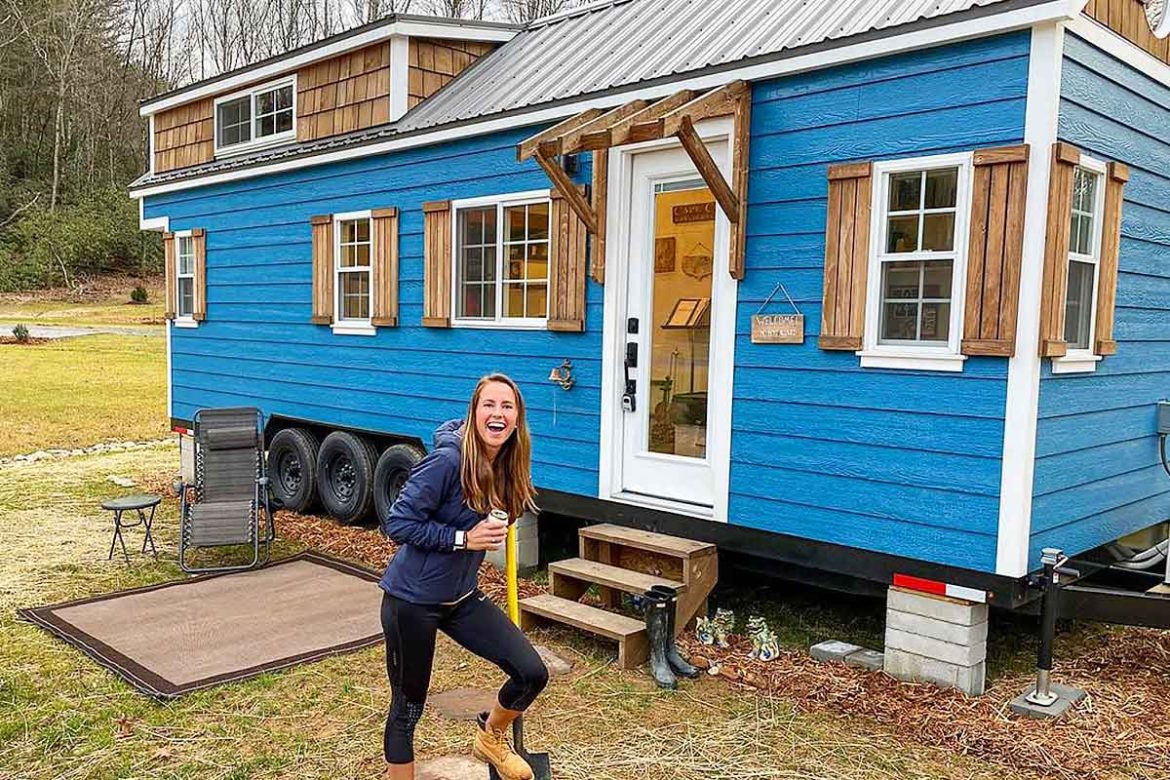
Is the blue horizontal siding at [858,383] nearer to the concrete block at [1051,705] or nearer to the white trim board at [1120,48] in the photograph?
the white trim board at [1120,48]

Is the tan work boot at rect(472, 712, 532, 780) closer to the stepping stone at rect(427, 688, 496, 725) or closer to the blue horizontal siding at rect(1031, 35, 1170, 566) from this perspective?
the stepping stone at rect(427, 688, 496, 725)

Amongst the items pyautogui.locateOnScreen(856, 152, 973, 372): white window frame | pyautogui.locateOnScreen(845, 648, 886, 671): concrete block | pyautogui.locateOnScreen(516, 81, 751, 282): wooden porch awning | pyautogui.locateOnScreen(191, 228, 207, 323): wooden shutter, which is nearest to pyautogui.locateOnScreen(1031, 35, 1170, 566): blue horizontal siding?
pyautogui.locateOnScreen(856, 152, 973, 372): white window frame

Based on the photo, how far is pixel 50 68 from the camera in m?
36.1

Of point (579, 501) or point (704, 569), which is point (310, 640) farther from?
point (704, 569)

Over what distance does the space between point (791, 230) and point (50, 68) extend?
3946cm

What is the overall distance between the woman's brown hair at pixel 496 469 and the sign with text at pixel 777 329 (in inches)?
83.1

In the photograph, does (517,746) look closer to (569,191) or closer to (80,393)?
(569,191)

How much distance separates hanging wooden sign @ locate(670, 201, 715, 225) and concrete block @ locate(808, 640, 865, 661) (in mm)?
2417

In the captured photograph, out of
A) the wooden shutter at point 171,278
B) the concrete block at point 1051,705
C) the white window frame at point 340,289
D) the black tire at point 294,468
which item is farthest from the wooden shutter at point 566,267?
the wooden shutter at point 171,278

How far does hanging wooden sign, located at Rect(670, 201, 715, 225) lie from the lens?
5461 mm

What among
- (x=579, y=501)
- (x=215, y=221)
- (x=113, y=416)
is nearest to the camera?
(x=579, y=501)

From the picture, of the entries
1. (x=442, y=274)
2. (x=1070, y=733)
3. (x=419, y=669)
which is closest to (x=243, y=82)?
(x=442, y=274)

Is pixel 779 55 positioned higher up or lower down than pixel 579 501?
higher up

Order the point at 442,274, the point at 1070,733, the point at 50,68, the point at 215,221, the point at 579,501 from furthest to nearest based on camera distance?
the point at 50,68, the point at 215,221, the point at 442,274, the point at 579,501, the point at 1070,733
